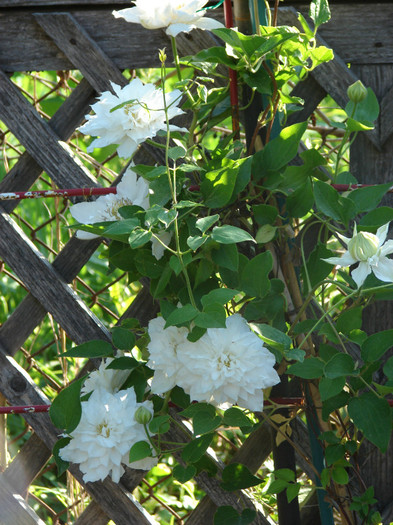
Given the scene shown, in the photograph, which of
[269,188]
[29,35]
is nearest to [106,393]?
[269,188]

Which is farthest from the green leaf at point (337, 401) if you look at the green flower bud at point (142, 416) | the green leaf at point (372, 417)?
the green flower bud at point (142, 416)

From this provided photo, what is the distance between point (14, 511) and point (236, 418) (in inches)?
24.4

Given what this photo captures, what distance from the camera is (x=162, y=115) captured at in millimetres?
848

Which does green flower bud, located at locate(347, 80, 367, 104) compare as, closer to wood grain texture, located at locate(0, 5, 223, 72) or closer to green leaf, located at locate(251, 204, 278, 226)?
green leaf, located at locate(251, 204, 278, 226)

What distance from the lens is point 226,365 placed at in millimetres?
765

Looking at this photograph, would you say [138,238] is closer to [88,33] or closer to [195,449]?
[195,449]

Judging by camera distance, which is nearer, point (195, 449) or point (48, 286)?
point (195, 449)

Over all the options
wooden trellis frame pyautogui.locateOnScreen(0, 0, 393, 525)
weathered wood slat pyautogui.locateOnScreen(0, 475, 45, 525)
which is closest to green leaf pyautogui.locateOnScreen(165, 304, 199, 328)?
wooden trellis frame pyautogui.locateOnScreen(0, 0, 393, 525)

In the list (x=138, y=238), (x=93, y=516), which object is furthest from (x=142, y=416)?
(x=93, y=516)

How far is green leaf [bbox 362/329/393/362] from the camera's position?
2.72 feet

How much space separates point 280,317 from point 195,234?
0.56ft

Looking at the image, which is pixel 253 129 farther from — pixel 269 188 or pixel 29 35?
pixel 29 35

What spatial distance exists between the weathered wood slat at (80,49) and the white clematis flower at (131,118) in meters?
0.31

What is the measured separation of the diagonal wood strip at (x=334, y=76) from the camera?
109 cm
